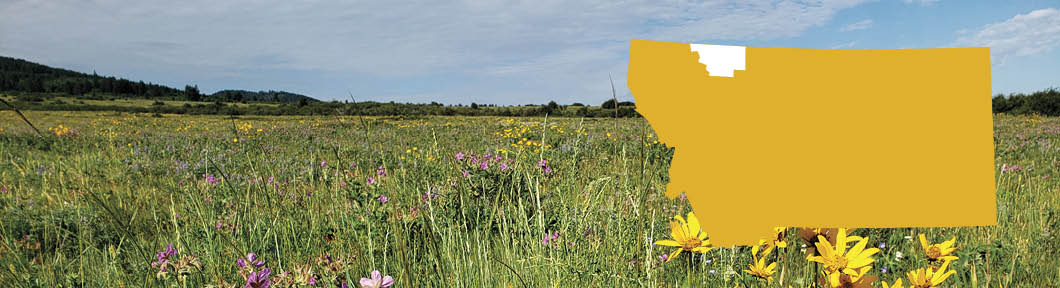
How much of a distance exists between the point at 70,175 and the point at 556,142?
6.62m

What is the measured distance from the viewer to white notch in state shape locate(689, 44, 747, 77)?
39.9 inches

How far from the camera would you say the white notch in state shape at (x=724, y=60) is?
1.01 meters

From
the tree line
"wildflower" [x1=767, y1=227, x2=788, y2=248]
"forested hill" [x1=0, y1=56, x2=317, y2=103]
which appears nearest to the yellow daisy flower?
"wildflower" [x1=767, y1=227, x2=788, y2=248]

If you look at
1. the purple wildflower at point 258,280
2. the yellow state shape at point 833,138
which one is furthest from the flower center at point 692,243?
the purple wildflower at point 258,280

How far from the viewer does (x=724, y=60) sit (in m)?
1.02

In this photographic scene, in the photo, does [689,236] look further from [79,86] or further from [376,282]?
[79,86]

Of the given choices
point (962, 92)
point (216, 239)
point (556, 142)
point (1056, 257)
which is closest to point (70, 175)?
point (216, 239)

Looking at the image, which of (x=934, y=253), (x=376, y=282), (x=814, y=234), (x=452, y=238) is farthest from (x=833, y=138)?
(x=452, y=238)

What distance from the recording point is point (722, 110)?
102 cm

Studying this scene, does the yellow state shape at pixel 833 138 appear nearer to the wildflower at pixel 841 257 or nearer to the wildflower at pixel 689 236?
the wildflower at pixel 841 257

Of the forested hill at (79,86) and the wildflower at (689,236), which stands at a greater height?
the forested hill at (79,86)

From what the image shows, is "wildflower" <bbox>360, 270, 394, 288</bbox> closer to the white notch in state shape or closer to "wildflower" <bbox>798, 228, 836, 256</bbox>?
the white notch in state shape

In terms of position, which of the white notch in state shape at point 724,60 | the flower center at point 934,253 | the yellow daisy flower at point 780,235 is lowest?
the flower center at point 934,253

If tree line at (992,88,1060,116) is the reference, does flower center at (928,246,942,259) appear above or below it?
below
